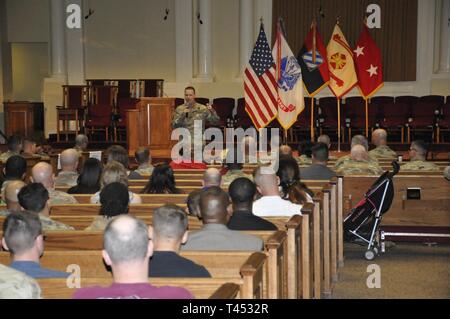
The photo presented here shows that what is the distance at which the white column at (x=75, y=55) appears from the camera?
64.0ft

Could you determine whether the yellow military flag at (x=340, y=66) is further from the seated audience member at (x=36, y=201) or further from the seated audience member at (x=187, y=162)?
the seated audience member at (x=36, y=201)

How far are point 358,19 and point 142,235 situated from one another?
1595 cm

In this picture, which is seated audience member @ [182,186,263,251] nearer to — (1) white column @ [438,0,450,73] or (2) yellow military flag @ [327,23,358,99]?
(2) yellow military flag @ [327,23,358,99]

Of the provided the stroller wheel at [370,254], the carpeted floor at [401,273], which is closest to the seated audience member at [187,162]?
the carpeted floor at [401,273]

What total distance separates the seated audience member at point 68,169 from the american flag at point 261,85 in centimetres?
656

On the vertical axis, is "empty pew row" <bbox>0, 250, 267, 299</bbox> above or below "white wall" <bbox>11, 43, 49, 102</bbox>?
below

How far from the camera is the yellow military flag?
15539 mm

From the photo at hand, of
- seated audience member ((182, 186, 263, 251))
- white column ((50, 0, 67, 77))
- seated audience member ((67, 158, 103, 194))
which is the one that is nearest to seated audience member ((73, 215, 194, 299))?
seated audience member ((182, 186, 263, 251))

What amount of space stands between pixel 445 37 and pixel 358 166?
33.7 feet

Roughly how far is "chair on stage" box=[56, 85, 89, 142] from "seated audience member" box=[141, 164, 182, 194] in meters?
9.89

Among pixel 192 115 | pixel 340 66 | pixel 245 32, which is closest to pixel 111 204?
pixel 192 115

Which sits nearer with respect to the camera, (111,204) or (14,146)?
(111,204)

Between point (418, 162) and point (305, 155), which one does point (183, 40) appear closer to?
point (305, 155)

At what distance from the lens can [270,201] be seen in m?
6.56
